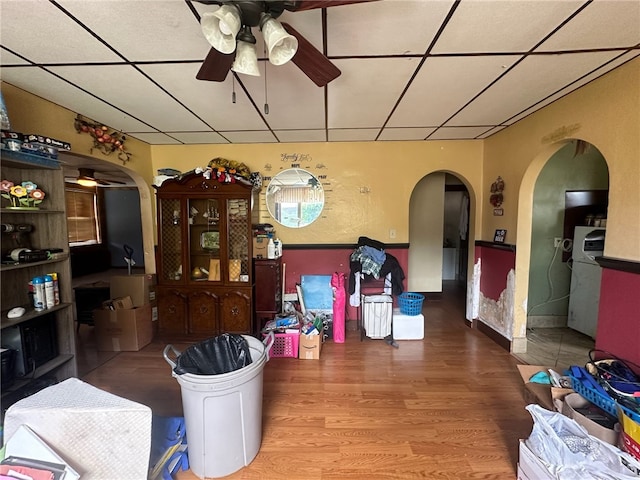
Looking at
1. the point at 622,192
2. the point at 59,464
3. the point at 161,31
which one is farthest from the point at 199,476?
the point at 622,192

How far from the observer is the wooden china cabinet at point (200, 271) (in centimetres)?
305

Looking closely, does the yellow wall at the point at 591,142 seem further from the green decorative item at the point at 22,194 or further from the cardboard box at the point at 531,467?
the green decorative item at the point at 22,194

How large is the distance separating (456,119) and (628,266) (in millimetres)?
1796

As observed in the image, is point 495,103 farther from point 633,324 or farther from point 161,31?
point 161,31

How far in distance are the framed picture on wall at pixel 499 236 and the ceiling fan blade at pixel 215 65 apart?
3102 mm

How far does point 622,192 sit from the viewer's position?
1.77 m

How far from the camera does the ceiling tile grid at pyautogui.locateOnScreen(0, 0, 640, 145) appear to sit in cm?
133

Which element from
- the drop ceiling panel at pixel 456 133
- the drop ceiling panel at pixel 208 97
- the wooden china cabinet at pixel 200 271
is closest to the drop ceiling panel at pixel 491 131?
the drop ceiling panel at pixel 456 133

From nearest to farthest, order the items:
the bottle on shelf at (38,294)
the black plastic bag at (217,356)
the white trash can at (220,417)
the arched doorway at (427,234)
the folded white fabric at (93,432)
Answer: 1. the folded white fabric at (93,432)
2. the white trash can at (220,417)
3. the black plastic bag at (217,356)
4. the bottle on shelf at (38,294)
5. the arched doorway at (427,234)

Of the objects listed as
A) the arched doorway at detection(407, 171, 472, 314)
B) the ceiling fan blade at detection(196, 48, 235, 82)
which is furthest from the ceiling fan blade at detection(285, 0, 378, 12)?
the arched doorway at detection(407, 171, 472, 314)

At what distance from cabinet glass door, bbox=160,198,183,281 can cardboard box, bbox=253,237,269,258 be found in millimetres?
881

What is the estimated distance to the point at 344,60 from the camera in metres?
1.71

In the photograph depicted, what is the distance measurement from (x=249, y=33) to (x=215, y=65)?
28cm

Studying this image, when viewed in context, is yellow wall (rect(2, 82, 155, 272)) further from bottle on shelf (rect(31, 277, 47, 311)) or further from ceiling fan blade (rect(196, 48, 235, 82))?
ceiling fan blade (rect(196, 48, 235, 82))
